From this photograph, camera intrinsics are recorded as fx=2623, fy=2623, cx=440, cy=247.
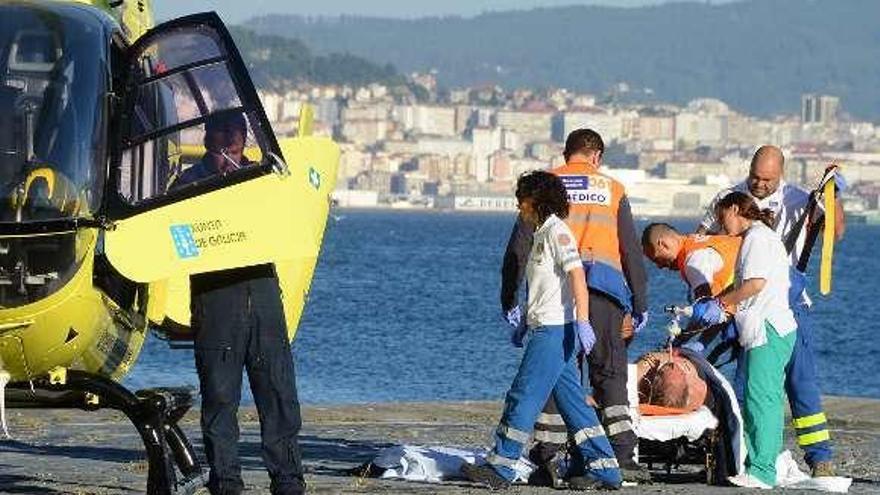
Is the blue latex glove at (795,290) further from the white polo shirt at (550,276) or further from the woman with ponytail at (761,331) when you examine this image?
the white polo shirt at (550,276)

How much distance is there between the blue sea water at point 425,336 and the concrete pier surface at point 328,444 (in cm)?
1165

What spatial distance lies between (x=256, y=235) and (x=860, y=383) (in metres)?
35.1

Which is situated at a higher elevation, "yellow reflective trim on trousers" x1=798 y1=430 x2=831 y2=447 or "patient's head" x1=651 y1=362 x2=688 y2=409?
"patient's head" x1=651 y1=362 x2=688 y2=409

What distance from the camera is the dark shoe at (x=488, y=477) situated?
12.1 metres

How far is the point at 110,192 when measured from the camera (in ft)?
34.1

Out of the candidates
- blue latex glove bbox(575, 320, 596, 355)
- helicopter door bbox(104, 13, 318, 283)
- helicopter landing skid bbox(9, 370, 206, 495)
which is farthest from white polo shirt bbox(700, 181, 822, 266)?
helicopter landing skid bbox(9, 370, 206, 495)

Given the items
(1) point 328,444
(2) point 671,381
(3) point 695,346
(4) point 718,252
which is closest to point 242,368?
(2) point 671,381

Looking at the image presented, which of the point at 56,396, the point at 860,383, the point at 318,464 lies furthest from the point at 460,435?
the point at 860,383

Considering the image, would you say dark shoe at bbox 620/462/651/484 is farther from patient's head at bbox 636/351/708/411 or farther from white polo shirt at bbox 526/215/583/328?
white polo shirt at bbox 526/215/583/328

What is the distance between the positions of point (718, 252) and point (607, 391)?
114cm

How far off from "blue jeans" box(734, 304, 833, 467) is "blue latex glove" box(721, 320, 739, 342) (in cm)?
16

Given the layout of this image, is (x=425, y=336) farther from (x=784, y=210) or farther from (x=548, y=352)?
(x=548, y=352)

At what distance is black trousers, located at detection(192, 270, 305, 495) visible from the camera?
34.5ft

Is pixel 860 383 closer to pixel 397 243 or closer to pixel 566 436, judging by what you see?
pixel 566 436
